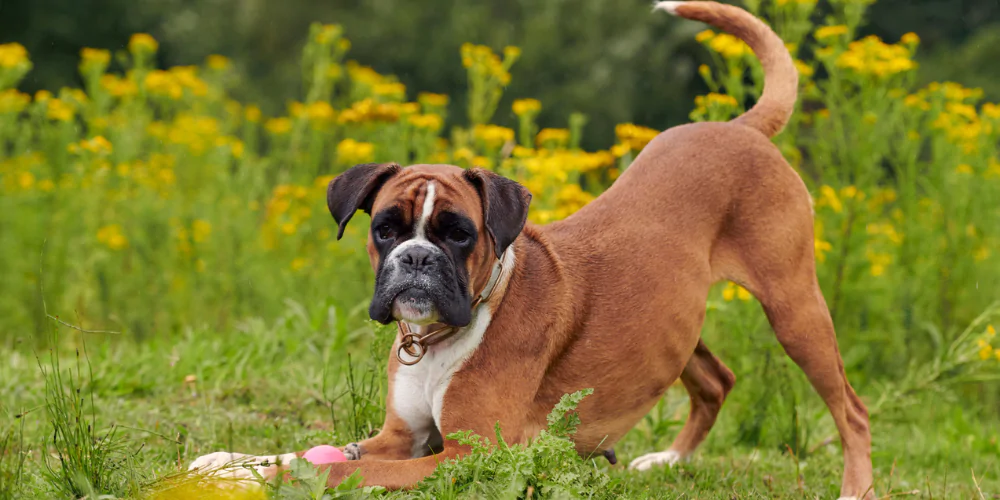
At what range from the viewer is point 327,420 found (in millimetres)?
5289

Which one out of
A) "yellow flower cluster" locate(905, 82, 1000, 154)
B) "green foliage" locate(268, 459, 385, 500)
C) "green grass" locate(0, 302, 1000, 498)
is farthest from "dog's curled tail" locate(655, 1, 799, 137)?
"green foliage" locate(268, 459, 385, 500)

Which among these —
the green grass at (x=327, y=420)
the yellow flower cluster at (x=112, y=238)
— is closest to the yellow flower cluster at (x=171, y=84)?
the yellow flower cluster at (x=112, y=238)

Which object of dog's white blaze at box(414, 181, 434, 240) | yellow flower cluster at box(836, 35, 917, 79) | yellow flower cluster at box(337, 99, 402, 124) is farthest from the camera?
yellow flower cluster at box(337, 99, 402, 124)

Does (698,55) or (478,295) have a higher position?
(478,295)

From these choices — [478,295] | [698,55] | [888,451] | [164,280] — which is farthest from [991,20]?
[478,295]

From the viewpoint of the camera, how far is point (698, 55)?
15.1m

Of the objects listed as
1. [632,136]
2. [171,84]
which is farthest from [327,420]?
[171,84]

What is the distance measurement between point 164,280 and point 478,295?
444 cm

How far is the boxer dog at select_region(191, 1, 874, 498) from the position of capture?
11.9 feet

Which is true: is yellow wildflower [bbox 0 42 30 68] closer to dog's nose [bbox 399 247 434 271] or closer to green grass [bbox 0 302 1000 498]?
green grass [bbox 0 302 1000 498]

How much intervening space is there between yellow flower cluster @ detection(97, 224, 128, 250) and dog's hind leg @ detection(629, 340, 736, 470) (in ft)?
13.9

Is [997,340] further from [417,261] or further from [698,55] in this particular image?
[698,55]

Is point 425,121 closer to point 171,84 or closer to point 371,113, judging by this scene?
point 371,113

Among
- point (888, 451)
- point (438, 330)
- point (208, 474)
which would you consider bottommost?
point (888, 451)
